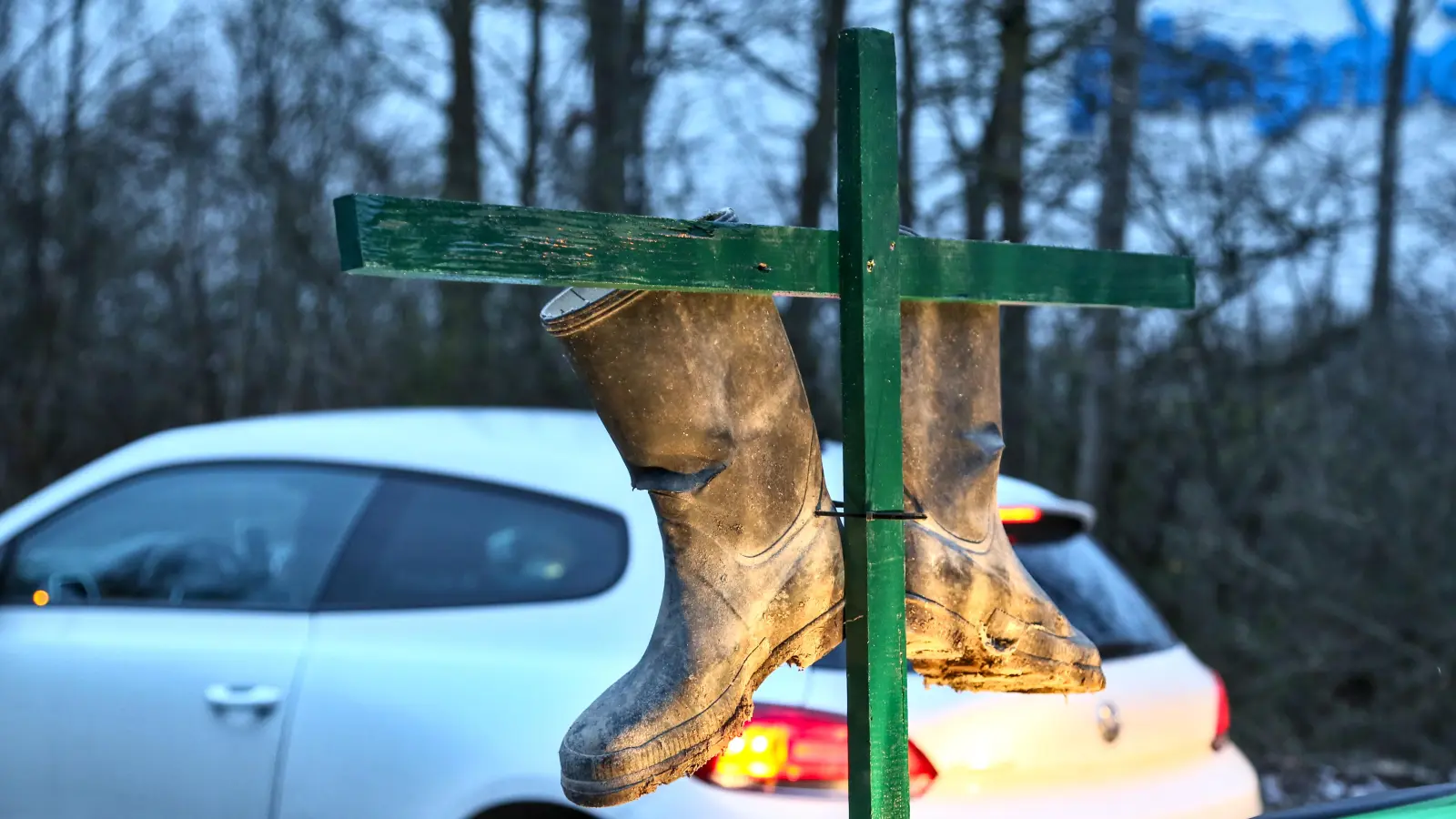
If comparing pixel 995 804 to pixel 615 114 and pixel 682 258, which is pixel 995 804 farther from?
pixel 615 114

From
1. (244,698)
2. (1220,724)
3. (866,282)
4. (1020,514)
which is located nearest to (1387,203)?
(1220,724)

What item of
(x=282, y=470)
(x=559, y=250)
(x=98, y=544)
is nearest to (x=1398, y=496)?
(x=282, y=470)

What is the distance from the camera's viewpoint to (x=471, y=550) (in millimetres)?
3527

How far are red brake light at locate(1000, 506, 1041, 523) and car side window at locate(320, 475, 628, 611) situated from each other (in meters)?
0.89

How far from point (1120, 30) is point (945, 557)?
655 centimetres

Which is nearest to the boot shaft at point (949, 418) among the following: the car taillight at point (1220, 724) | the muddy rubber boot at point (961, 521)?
the muddy rubber boot at point (961, 521)

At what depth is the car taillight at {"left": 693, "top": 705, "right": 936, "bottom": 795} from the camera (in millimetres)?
2934

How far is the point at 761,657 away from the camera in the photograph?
1.66m

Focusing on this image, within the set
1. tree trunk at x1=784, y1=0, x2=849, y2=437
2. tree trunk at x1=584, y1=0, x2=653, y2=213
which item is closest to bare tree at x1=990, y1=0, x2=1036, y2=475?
tree trunk at x1=784, y1=0, x2=849, y2=437

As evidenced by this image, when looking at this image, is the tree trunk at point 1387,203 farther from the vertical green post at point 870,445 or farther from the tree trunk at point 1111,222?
the vertical green post at point 870,445

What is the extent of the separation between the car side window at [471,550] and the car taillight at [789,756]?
52 centimetres

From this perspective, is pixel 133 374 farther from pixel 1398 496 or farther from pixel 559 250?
pixel 559 250

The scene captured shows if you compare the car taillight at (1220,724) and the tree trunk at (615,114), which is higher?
the tree trunk at (615,114)

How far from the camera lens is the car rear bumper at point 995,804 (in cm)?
291
